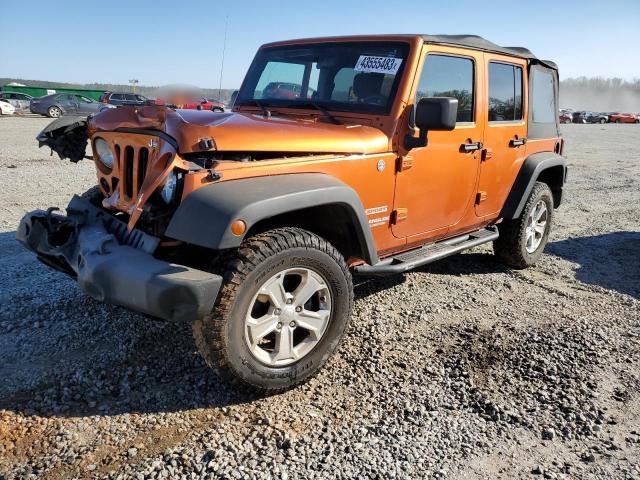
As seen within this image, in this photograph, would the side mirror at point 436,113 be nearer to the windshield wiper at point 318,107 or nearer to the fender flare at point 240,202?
the windshield wiper at point 318,107

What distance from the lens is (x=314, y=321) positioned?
3.05 meters

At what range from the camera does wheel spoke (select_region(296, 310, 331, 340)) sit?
9.80ft

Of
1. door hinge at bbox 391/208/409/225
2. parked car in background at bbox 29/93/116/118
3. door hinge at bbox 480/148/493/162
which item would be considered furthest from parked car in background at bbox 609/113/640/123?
door hinge at bbox 391/208/409/225

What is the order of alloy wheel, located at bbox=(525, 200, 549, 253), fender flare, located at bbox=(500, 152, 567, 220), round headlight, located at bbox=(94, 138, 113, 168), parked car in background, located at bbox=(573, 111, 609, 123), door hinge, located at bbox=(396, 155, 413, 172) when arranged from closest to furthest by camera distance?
round headlight, located at bbox=(94, 138, 113, 168) < door hinge, located at bbox=(396, 155, 413, 172) < fender flare, located at bbox=(500, 152, 567, 220) < alloy wheel, located at bbox=(525, 200, 549, 253) < parked car in background, located at bbox=(573, 111, 609, 123)

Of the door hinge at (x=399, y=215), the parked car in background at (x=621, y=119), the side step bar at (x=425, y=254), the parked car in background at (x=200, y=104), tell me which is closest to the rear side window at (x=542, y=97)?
the side step bar at (x=425, y=254)

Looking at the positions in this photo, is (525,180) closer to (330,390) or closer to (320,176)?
(320,176)

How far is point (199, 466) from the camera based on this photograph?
2.38 m

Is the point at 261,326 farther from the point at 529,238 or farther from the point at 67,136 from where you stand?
the point at 529,238

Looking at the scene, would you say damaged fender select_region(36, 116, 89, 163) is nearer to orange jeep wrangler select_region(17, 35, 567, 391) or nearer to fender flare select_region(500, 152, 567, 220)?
orange jeep wrangler select_region(17, 35, 567, 391)

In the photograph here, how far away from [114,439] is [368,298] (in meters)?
2.38

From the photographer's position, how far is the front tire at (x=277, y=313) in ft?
8.73

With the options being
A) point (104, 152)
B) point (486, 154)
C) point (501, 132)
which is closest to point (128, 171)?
point (104, 152)

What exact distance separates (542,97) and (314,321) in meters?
3.69

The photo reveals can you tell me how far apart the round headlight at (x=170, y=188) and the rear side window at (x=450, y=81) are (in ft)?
6.02
